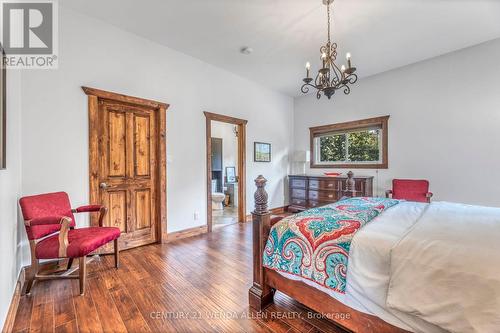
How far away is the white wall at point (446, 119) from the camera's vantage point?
3240mm

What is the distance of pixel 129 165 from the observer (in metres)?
3.08

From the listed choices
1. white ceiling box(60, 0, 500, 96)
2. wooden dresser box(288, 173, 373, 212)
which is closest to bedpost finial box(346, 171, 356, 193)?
wooden dresser box(288, 173, 373, 212)

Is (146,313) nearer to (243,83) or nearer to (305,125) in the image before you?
(243,83)

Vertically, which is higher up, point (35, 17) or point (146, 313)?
point (35, 17)

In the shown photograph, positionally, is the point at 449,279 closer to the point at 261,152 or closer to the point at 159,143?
the point at 159,143

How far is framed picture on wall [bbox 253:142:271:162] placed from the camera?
479cm

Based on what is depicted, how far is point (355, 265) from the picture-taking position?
1.25 meters

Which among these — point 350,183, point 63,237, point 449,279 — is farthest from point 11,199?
point 350,183

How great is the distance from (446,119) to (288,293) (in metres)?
3.92

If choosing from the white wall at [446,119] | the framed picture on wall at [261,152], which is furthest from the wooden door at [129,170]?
the white wall at [446,119]

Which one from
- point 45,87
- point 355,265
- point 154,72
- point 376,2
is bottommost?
point 355,265

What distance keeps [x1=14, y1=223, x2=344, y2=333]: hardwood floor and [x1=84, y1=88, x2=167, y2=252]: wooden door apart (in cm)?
57

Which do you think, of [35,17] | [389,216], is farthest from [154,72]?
[389,216]

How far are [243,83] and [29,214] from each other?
12.6 feet
